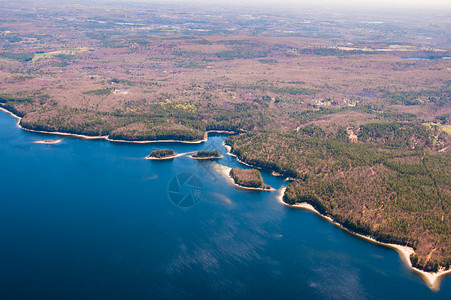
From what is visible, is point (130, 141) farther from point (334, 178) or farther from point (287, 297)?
point (287, 297)

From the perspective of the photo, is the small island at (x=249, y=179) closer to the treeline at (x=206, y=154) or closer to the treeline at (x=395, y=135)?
the treeline at (x=206, y=154)

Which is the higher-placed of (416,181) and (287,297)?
(416,181)

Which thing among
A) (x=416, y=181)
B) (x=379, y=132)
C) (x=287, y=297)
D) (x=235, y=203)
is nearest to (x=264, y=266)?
(x=287, y=297)

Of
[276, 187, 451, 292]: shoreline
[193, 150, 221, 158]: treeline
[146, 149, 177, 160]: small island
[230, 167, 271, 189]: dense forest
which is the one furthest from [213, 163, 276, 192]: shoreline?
[146, 149, 177, 160]: small island

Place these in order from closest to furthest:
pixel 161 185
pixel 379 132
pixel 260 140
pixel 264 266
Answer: pixel 264 266 → pixel 161 185 → pixel 260 140 → pixel 379 132

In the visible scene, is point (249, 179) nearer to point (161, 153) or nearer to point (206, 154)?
point (206, 154)

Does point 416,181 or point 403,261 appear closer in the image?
point 403,261

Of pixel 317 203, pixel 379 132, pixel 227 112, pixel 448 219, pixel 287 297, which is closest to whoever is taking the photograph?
pixel 287 297
